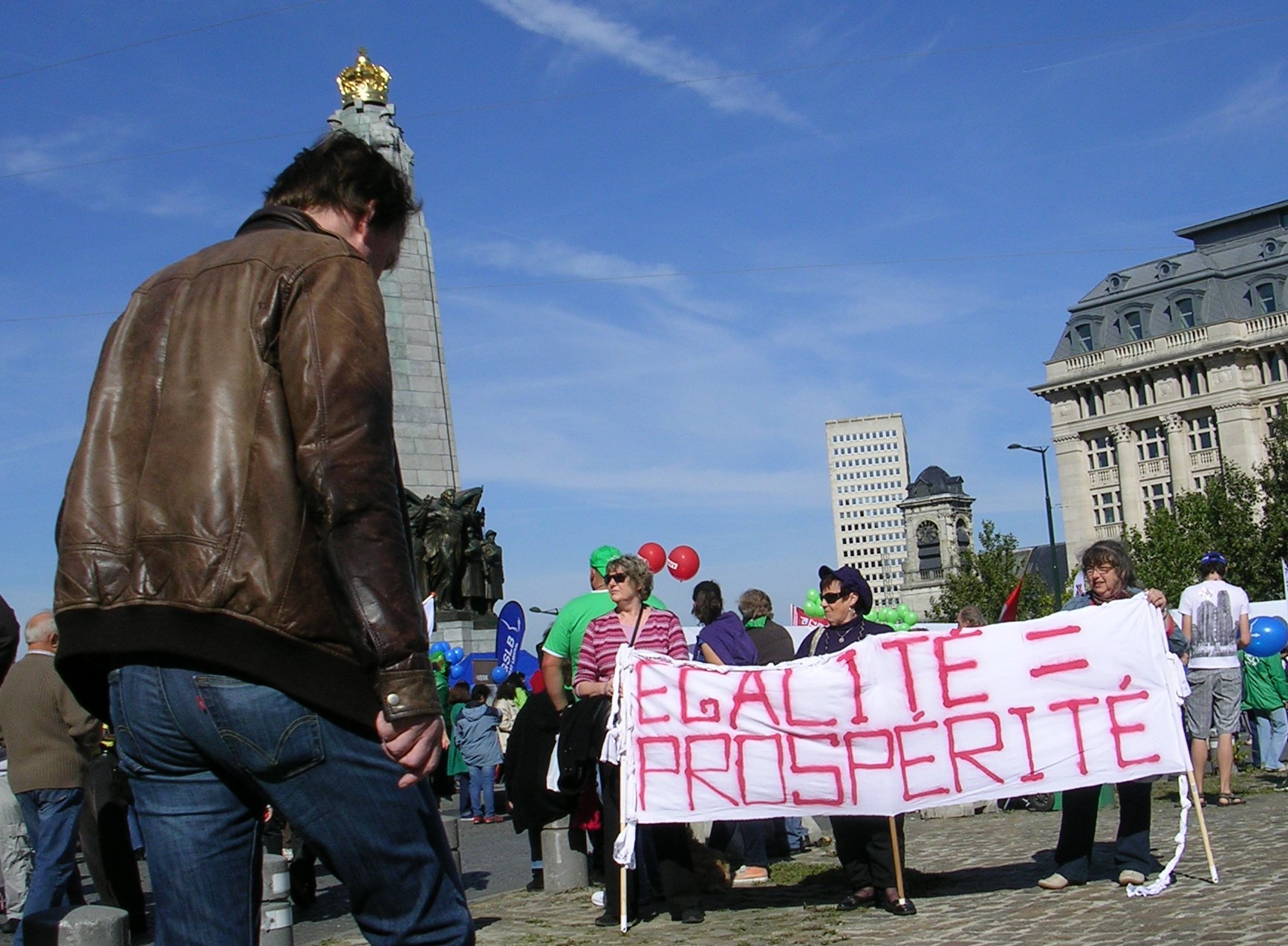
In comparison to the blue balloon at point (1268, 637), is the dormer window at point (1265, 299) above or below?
above

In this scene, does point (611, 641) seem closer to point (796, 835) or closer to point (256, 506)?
point (796, 835)

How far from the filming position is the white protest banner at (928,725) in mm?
7785

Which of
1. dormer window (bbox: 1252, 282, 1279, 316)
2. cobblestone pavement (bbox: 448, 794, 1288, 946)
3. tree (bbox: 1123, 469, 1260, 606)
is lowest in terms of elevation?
cobblestone pavement (bbox: 448, 794, 1288, 946)

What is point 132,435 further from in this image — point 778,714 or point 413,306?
point 413,306

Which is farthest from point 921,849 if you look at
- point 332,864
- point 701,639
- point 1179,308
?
point 1179,308

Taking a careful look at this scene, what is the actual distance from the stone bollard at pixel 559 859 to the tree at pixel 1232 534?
167 ft

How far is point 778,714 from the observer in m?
8.02

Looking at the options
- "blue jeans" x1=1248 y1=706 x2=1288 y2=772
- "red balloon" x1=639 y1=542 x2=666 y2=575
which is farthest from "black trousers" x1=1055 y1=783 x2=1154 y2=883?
"red balloon" x1=639 y1=542 x2=666 y2=575

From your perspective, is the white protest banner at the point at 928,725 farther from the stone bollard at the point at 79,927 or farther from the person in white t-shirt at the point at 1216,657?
the stone bollard at the point at 79,927

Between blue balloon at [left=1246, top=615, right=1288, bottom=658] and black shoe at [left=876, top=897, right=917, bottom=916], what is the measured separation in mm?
10577

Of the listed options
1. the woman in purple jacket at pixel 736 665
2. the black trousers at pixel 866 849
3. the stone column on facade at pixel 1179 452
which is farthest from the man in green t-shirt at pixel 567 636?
the stone column on facade at pixel 1179 452

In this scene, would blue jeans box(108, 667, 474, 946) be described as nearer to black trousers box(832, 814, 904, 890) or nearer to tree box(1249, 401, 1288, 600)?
black trousers box(832, 814, 904, 890)

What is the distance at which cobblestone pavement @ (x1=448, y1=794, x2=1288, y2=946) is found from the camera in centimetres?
652

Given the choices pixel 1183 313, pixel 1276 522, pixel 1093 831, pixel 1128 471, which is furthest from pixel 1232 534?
pixel 1093 831
